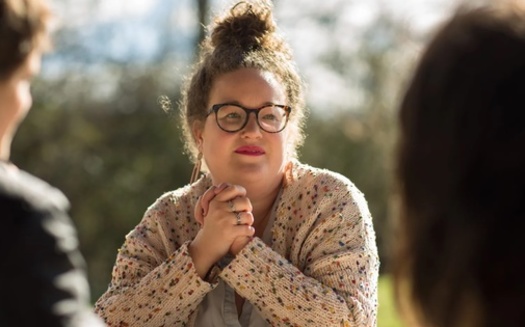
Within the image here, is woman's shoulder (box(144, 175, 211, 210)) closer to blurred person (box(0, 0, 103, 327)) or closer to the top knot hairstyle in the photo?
the top knot hairstyle

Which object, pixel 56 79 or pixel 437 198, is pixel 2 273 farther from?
pixel 56 79

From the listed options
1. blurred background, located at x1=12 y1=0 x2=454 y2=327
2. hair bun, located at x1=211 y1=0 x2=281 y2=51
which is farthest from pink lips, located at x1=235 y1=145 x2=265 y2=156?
blurred background, located at x1=12 y1=0 x2=454 y2=327

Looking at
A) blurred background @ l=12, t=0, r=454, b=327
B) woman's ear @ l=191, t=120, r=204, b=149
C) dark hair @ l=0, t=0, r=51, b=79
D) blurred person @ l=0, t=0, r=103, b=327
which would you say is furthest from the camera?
blurred background @ l=12, t=0, r=454, b=327

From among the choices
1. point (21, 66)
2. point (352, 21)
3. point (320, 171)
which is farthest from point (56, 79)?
point (21, 66)

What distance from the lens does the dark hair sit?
64.7 inches

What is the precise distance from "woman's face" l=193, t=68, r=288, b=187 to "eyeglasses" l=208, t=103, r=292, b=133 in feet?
0.05

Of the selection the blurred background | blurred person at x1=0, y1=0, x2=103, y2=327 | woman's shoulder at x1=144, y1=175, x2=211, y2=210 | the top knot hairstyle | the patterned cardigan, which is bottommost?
blurred person at x1=0, y1=0, x2=103, y2=327

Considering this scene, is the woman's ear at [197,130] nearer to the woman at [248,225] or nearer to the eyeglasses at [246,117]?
the woman at [248,225]

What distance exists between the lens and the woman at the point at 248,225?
2.62 metres

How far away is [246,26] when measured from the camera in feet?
10.1

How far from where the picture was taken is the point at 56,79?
1072 cm

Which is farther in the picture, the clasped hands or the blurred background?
the blurred background

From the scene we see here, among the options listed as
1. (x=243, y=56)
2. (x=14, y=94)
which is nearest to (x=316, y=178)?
(x=243, y=56)

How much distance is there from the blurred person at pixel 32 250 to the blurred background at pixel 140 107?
849cm
